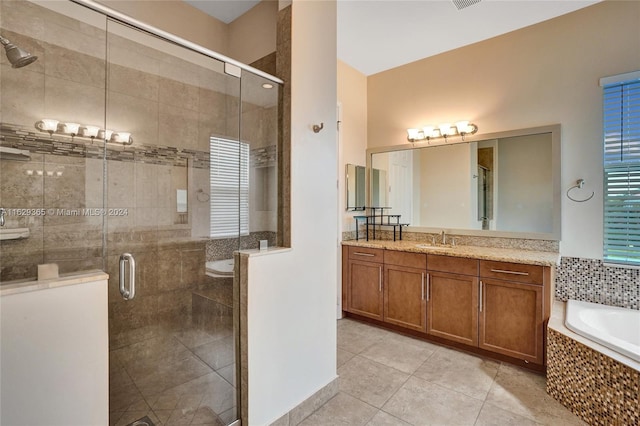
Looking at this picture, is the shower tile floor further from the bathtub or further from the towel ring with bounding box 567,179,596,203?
the towel ring with bounding box 567,179,596,203

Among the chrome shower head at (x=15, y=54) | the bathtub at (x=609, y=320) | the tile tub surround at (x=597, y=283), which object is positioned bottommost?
the bathtub at (x=609, y=320)

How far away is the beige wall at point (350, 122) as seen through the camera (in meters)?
3.56

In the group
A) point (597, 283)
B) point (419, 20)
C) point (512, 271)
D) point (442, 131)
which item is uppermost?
point (419, 20)

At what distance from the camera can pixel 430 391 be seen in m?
2.13

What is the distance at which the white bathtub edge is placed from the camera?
5.40ft

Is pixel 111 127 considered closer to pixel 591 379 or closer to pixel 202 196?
pixel 202 196

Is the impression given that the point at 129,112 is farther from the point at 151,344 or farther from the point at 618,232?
the point at 618,232

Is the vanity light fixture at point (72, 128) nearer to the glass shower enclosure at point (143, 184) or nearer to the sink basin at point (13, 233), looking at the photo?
the glass shower enclosure at point (143, 184)

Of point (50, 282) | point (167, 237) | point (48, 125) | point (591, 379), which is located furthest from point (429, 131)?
point (50, 282)

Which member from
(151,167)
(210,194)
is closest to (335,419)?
(210,194)

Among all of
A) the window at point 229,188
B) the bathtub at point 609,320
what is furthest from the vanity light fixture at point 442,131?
the window at point 229,188

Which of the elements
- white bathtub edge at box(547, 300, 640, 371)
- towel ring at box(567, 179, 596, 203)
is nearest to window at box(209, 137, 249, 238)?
white bathtub edge at box(547, 300, 640, 371)

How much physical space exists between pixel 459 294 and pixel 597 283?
3.72 ft

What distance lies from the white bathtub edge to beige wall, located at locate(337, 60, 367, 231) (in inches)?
82.1
